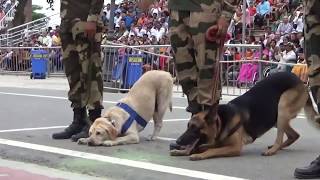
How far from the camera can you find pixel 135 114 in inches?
241

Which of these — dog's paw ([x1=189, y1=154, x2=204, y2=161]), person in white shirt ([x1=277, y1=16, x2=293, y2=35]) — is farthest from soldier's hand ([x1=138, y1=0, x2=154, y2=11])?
person in white shirt ([x1=277, y1=16, x2=293, y2=35])

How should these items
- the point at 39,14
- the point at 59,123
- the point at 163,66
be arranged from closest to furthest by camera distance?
the point at 59,123, the point at 163,66, the point at 39,14

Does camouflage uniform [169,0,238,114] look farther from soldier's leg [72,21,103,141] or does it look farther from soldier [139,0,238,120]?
soldier's leg [72,21,103,141]

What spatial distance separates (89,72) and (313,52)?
107 inches

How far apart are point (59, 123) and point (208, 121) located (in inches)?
131

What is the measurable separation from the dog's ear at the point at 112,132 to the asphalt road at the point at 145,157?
0.14 m

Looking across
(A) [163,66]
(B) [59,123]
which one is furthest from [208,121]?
(A) [163,66]

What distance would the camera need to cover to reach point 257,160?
514 cm

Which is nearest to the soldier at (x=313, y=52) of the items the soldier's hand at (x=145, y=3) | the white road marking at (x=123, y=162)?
the white road marking at (x=123, y=162)

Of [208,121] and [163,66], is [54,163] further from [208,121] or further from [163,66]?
[163,66]

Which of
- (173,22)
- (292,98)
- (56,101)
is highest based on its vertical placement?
(173,22)

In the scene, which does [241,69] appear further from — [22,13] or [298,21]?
[22,13]

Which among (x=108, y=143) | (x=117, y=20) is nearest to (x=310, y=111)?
(x=108, y=143)

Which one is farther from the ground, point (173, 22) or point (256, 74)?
point (173, 22)
